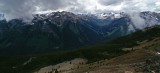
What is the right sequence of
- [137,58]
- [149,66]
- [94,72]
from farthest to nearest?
1. [137,58]
2. [94,72]
3. [149,66]

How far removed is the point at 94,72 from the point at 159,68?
2205 cm

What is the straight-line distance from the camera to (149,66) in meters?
101

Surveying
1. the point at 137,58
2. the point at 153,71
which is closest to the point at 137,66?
the point at 153,71

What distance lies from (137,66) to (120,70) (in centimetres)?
615

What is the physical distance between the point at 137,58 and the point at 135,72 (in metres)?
30.9

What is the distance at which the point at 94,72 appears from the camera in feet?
359

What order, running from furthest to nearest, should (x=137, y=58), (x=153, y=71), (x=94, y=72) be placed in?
(x=137, y=58) < (x=94, y=72) < (x=153, y=71)

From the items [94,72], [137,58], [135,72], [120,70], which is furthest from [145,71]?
[137,58]

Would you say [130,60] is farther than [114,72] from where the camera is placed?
Yes

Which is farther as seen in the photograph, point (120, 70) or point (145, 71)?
point (120, 70)

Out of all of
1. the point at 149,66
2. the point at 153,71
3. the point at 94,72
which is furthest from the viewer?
the point at 94,72

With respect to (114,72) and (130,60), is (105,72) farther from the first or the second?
(130,60)

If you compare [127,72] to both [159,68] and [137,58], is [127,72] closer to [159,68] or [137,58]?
[159,68]

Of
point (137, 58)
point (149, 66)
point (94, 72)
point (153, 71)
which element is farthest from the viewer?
point (137, 58)
